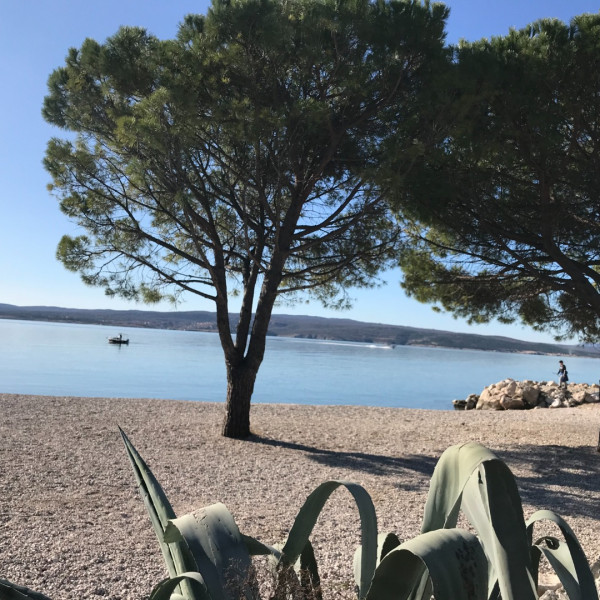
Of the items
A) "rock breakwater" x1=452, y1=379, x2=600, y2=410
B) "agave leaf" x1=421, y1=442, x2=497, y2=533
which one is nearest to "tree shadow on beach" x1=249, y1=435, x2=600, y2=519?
"agave leaf" x1=421, y1=442, x2=497, y2=533

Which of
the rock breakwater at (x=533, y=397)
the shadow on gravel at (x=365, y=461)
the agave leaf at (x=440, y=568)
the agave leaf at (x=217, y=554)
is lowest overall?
the shadow on gravel at (x=365, y=461)

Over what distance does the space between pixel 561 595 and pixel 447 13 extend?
19.0 feet

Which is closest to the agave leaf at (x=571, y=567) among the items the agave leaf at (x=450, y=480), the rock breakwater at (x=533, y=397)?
the agave leaf at (x=450, y=480)

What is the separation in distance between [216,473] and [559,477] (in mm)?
3489

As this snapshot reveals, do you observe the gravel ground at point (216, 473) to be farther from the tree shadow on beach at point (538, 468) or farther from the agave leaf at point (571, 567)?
the agave leaf at point (571, 567)

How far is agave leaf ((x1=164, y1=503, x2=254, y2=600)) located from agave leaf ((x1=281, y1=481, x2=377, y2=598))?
0.65ft

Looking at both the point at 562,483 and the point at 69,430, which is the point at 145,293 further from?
the point at 562,483

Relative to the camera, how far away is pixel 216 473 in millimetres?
5414

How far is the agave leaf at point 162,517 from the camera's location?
3.99 feet

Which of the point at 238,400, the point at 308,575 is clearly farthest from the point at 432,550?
the point at 238,400

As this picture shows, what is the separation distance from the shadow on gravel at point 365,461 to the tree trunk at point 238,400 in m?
0.21

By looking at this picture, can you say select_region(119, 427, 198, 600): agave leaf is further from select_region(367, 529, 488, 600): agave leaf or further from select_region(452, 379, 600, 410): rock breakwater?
select_region(452, 379, 600, 410): rock breakwater

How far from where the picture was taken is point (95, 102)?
22.6 feet

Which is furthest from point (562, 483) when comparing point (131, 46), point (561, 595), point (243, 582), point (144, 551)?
point (131, 46)
